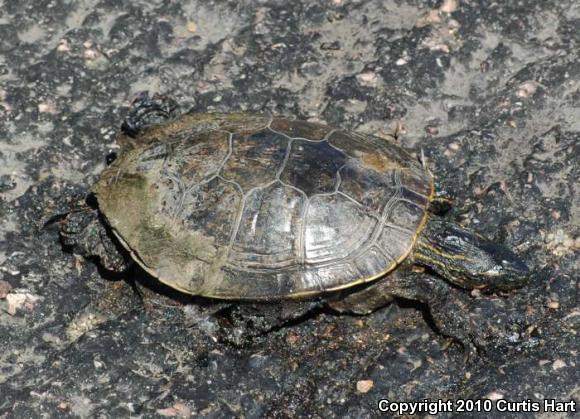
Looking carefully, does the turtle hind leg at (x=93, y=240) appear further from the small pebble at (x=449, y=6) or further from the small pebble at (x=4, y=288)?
the small pebble at (x=449, y=6)

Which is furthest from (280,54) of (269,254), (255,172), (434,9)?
(269,254)

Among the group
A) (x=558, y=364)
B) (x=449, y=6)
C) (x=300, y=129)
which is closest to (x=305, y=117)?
(x=300, y=129)

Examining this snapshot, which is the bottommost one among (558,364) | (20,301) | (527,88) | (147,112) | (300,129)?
(20,301)

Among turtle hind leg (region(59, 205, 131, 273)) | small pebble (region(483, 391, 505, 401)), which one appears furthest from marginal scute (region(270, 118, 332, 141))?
small pebble (region(483, 391, 505, 401))

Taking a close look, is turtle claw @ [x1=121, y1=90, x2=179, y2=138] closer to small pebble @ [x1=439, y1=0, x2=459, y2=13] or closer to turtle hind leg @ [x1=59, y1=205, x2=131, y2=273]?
turtle hind leg @ [x1=59, y1=205, x2=131, y2=273]

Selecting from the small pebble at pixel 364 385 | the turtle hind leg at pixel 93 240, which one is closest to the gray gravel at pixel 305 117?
the small pebble at pixel 364 385

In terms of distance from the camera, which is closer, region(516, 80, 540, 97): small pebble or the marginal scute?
the marginal scute

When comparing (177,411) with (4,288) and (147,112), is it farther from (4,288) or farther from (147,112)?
→ (147,112)
